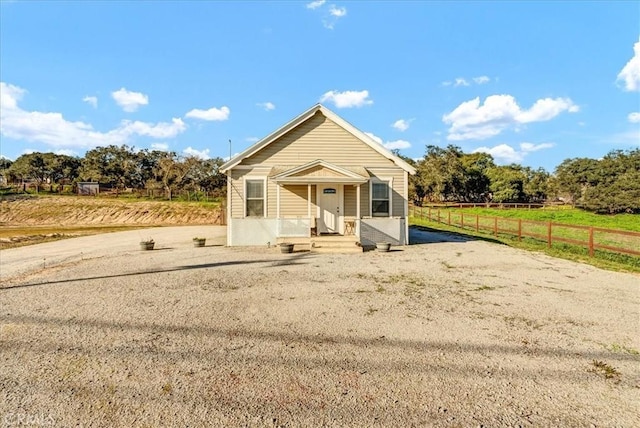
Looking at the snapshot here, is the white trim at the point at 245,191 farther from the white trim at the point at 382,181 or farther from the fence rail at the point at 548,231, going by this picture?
the fence rail at the point at 548,231

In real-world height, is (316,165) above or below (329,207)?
above

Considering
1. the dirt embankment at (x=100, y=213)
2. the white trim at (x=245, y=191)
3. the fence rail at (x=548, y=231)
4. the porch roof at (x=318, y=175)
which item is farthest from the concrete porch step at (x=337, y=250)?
the dirt embankment at (x=100, y=213)

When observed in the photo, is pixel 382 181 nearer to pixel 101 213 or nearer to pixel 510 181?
pixel 101 213

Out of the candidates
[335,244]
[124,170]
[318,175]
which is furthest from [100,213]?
[335,244]

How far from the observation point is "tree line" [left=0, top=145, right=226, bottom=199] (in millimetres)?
54781

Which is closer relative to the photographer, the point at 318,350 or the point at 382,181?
the point at 318,350

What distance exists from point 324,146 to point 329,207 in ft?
8.40

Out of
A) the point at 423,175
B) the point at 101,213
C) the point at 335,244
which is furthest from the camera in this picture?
the point at 423,175

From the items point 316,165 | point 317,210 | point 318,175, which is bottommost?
point 317,210

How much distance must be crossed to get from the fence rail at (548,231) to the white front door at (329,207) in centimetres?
791

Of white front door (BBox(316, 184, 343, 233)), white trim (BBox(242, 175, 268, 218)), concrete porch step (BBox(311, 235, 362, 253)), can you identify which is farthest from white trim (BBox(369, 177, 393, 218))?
white trim (BBox(242, 175, 268, 218))

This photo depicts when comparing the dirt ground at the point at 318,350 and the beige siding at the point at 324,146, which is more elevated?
the beige siding at the point at 324,146

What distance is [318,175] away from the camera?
13.0 m

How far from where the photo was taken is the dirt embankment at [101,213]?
35.5 meters
